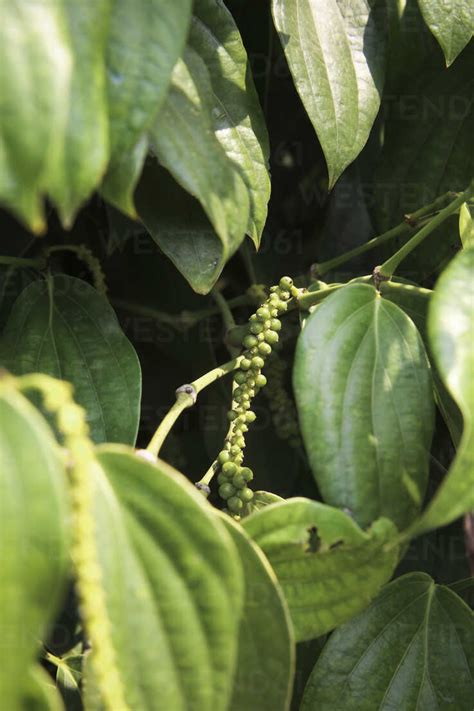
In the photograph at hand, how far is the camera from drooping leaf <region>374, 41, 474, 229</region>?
77cm

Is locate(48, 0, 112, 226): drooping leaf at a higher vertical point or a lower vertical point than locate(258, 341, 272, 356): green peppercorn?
higher

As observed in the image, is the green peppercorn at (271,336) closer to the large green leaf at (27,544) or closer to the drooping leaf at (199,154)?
the drooping leaf at (199,154)

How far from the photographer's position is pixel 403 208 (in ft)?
2.55

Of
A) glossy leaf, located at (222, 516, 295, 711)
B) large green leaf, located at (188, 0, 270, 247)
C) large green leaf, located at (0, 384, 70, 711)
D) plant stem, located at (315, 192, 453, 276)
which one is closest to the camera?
large green leaf, located at (0, 384, 70, 711)

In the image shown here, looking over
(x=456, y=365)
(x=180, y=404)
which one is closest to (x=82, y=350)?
(x=180, y=404)

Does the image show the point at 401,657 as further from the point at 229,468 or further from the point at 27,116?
the point at 27,116

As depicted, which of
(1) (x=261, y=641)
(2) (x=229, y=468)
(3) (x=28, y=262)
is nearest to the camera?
(1) (x=261, y=641)

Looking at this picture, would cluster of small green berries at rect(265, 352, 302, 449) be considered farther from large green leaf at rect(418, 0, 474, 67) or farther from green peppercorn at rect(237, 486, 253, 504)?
large green leaf at rect(418, 0, 474, 67)

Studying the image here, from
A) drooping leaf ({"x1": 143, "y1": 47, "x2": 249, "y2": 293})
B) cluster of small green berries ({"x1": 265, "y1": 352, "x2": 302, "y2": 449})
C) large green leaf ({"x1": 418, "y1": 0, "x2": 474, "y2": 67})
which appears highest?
large green leaf ({"x1": 418, "y1": 0, "x2": 474, "y2": 67})

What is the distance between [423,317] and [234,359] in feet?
0.48

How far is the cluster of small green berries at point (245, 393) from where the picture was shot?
60 cm

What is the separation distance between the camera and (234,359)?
0.66 metres

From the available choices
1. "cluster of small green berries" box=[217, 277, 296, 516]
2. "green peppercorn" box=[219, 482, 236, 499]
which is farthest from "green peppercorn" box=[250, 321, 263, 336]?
"green peppercorn" box=[219, 482, 236, 499]

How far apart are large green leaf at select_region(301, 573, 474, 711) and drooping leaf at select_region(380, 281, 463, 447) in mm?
128
